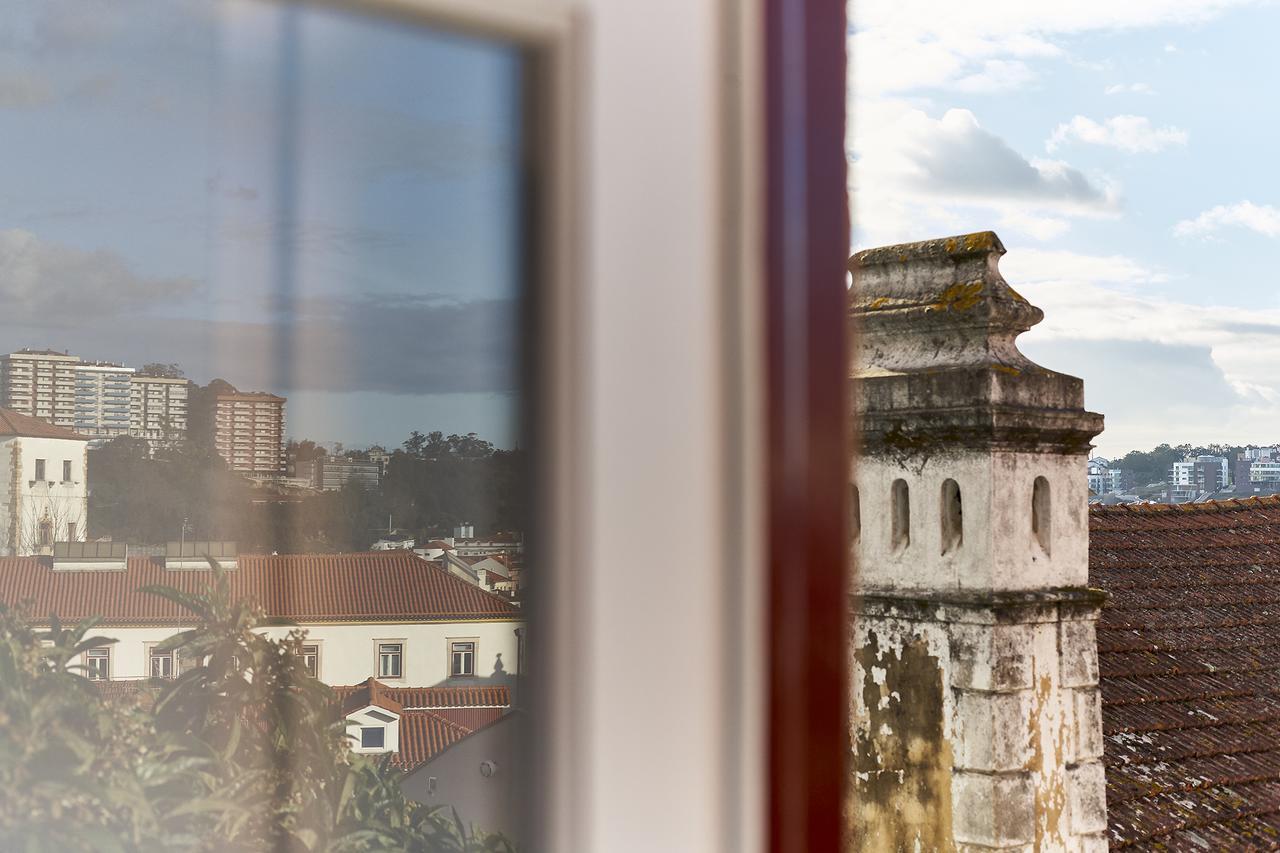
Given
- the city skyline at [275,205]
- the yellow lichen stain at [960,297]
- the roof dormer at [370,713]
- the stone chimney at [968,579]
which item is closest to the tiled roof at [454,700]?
the roof dormer at [370,713]

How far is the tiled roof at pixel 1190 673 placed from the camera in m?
4.52

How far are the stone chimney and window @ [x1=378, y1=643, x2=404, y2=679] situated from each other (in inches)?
122

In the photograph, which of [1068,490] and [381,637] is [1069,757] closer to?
[1068,490]

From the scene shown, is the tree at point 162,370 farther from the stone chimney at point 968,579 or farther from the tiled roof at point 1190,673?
the tiled roof at point 1190,673

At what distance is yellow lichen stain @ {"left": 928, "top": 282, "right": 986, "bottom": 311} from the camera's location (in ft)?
11.6

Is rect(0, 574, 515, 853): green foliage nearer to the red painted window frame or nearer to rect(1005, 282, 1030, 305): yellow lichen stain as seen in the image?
the red painted window frame

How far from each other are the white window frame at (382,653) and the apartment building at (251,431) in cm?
8

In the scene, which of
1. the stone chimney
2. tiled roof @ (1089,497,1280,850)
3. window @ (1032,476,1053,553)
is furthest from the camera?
tiled roof @ (1089,497,1280,850)

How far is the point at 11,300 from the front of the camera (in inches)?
18.4

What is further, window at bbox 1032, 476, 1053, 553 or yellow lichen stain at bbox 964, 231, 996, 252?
window at bbox 1032, 476, 1053, 553

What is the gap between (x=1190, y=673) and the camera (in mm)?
5438

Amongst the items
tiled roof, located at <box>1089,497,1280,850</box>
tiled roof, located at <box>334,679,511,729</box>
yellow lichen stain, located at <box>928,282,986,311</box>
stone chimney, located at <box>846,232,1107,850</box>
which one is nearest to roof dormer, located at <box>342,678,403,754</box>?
tiled roof, located at <box>334,679,511,729</box>

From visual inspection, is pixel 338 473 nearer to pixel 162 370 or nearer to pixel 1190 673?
pixel 162 370

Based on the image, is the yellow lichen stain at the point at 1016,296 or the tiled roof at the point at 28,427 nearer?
the tiled roof at the point at 28,427
